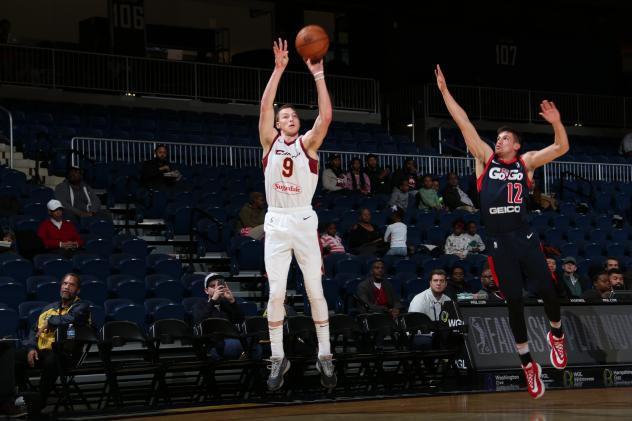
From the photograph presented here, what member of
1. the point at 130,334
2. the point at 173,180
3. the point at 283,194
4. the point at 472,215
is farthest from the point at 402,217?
the point at 283,194

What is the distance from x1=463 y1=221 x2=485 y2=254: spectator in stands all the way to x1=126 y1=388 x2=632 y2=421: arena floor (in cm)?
632

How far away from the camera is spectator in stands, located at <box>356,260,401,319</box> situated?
47.7 ft

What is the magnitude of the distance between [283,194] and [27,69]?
593 inches

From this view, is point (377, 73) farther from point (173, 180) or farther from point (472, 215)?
point (173, 180)

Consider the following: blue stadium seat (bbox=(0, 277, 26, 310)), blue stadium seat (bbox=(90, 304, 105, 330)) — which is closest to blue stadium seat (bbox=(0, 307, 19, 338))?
blue stadium seat (bbox=(0, 277, 26, 310))

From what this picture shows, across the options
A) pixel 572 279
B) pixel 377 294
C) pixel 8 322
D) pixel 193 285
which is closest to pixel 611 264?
pixel 572 279

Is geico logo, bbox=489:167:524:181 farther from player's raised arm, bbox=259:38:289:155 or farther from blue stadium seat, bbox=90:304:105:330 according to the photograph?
blue stadium seat, bbox=90:304:105:330

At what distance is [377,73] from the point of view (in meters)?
29.6

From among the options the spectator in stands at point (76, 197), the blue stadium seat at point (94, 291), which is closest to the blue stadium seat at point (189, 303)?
the blue stadium seat at point (94, 291)

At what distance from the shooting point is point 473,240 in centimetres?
1820

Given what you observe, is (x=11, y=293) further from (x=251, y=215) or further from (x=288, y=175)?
(x=251, y=215)

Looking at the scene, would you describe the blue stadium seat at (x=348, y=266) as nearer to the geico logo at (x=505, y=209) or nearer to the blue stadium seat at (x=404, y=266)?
the blue stadium seat at (x=404, y=266)

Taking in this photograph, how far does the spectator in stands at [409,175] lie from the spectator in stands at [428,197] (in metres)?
0.30

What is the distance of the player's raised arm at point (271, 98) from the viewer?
9.40 metres
